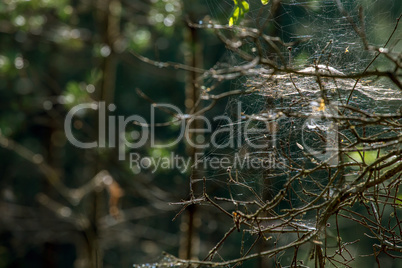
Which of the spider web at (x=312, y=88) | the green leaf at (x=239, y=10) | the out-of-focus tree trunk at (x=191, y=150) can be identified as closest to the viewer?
the green leaf at (x=239, y=10)

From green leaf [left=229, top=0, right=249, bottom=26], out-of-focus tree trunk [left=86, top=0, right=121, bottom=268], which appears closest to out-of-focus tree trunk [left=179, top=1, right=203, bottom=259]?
out-of-focus tree trunk [left=86, top=0, right=121, bottom=268]

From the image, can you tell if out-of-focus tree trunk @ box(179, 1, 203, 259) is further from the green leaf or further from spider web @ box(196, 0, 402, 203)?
the green leaf

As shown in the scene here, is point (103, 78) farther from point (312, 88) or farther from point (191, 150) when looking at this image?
point (312, 88)

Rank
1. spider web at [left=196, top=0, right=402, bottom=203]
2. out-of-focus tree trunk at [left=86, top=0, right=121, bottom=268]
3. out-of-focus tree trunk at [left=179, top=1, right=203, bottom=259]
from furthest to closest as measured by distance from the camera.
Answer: out-of-focus tree trunk at [left=86, top=0, right=121, bottom=268] → out-of-focus tree trunk at [left=179, top=1, right=203, bottom=259] → spider web at [left=196, top=0, right=402, bottom=203]

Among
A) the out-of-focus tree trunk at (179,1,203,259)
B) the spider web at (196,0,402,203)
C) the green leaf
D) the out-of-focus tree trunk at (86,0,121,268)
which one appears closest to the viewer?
the green leaf

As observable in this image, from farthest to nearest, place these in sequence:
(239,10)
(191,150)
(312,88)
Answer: (191,150)
(312,88)
(239,10)

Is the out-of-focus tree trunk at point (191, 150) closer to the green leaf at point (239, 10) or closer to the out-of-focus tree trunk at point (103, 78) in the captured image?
the out-of-focus tree trunk at point (103, 78)

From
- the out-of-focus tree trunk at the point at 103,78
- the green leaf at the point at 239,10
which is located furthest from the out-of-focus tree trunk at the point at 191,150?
the green leaf at the point at 239,10

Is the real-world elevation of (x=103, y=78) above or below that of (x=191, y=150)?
above

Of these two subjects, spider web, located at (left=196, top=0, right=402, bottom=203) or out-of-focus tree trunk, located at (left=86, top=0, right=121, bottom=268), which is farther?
out-of-focus tree trunk, located at (left=86, top=0, right=121, bottom=268)

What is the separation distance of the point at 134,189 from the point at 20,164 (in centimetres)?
571

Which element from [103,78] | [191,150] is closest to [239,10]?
[191,150]

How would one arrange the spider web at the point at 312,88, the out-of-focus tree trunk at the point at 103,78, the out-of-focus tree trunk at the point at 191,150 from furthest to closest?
the out-of-focus tree trunk at the point at 103,78, the out-of-focus tree trunk at the point at 191,150, the spider web at the point at 312,88

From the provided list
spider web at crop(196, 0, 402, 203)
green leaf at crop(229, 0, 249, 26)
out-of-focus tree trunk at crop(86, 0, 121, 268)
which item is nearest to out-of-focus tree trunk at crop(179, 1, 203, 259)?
out-of-focus tree trunk at crop(86, 0, 121, 268)
